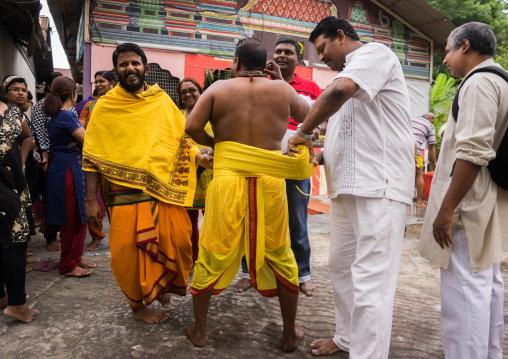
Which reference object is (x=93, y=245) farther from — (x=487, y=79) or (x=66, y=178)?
(x=487, y=79)

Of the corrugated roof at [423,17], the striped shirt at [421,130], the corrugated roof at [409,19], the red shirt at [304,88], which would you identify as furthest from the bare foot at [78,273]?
the corrugated roof at [423,17]

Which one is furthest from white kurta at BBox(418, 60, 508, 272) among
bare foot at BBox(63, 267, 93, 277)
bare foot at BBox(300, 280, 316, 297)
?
bare foot at BBox(63, 267, 93, 277)

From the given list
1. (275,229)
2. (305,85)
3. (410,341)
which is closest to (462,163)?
(275,229)

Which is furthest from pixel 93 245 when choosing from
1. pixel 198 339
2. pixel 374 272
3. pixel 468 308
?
pixel 468 308

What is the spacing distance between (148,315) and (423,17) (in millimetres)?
10525

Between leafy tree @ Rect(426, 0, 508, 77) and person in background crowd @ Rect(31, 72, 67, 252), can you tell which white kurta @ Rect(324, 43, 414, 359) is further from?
leafy tree @ Rect(426, 0, 508, 77)

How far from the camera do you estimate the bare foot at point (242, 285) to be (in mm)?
3490

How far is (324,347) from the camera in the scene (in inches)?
98.7

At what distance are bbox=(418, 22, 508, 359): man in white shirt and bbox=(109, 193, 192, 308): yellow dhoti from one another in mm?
1809

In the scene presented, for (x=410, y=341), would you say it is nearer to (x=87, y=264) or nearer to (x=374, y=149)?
(x=374, y=149)

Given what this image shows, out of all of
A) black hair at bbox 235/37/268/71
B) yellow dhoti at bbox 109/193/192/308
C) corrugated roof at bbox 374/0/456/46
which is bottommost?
yellow dhoti at bbox 109/193/192/308

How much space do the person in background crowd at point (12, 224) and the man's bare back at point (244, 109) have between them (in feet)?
4.97

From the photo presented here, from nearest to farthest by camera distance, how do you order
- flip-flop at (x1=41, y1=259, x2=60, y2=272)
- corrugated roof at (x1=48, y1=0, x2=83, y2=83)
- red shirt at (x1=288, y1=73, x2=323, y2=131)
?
1. red shirt at (x1=288, y1=73, x2=323, y2=131)
2. flip-flop at (x1=41, y1=259, x2=60, y2=272)
3. corrugated roof at (x1=48, y1=0, x2=83, y2=83)

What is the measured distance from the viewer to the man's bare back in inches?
93.7
